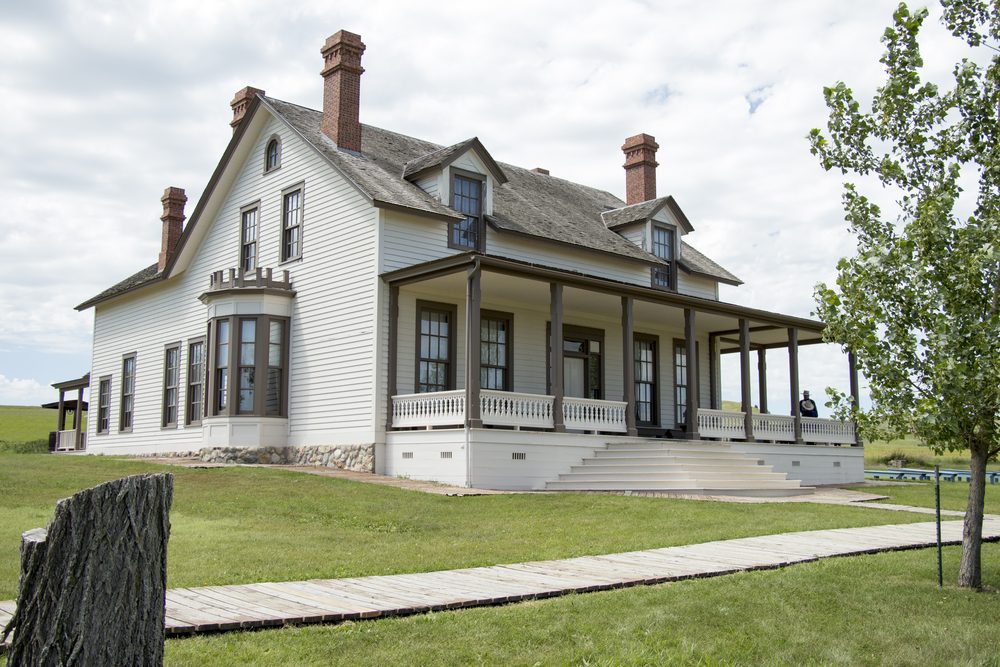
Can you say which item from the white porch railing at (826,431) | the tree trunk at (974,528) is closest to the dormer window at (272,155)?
the white porch railing at (826,431)

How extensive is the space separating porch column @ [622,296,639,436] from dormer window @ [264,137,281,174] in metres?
9.16

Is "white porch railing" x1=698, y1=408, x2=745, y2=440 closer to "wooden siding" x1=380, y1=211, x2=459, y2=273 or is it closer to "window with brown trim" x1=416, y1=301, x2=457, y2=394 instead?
"window with brown trim" x1=416, y1=301, x2=457, y2=394

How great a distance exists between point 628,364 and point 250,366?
8.30 metres

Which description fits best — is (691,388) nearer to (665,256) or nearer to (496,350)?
(496,350)

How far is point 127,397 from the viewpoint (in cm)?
2775

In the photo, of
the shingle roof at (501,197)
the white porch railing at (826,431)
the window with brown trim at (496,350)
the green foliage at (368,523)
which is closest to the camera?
the green foliage at (368,523)

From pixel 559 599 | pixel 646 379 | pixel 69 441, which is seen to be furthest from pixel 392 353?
pixel 69 441

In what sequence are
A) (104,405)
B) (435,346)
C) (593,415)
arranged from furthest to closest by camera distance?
1. (104,405)
2. (435,346)
3. (593,415)

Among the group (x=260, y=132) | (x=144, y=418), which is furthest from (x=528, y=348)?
(x=144, y=418)

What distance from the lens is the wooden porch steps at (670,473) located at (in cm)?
1727

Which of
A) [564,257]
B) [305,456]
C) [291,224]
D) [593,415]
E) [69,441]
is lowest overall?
[305,456]

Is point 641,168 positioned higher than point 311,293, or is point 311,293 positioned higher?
point 641,168

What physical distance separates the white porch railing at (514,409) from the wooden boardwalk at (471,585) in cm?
743

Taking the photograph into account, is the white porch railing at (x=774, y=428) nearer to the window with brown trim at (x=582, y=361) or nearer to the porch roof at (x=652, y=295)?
the porch roof at (x=652, y=295)
